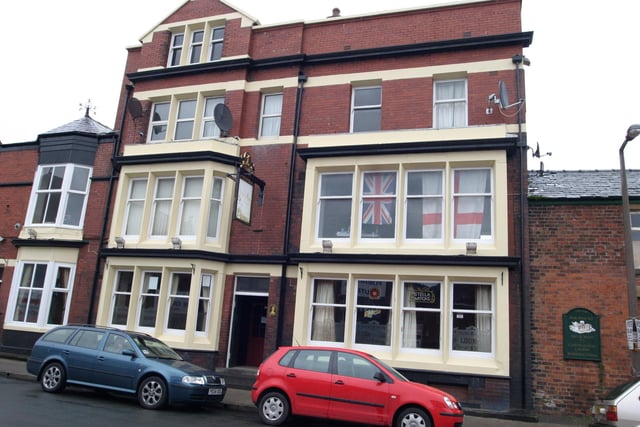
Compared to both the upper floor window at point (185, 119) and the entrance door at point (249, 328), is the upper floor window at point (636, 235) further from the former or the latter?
the upper floor window at point (185, 119)

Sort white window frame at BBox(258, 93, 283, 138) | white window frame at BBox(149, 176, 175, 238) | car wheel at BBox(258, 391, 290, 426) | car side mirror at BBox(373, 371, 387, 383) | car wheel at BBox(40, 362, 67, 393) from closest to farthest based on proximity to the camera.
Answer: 1. car side mirror at BBox(373, 371, 387, 383)
2. car wheel at BBox(258, 391, 290, 426)
3. car wheel at BBox(40, 362, 67, 393)
4. white window frame at BBox(149, 176, 175, 238)
5. white window frame at BBox(258, 93, 283, 138)

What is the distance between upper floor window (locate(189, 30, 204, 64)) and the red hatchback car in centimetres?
1215

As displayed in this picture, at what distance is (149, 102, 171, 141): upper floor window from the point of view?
58.2 feet

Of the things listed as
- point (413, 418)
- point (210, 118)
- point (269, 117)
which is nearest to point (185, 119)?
point (210, 118)

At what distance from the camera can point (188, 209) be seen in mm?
15586

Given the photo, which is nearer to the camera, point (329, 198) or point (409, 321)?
point (409, 321)

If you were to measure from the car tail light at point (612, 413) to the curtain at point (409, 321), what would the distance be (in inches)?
228

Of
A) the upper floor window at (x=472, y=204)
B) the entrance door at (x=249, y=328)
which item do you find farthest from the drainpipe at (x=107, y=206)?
the upper floor window at (x=472, y=204)

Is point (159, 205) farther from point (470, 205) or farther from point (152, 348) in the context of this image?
point (470, 205)

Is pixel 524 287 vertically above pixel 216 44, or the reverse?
pixel 216 44

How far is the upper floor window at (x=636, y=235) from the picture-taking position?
40.0ft

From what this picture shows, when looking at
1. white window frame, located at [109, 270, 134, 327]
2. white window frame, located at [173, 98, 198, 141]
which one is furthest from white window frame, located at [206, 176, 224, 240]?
white window frame, located at [109, 270, 134, 327]

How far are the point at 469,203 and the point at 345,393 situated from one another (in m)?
6.53

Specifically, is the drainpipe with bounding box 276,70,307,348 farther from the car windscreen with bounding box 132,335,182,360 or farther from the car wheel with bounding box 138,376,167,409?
the car wheel with bounding box 138,376,167,409
